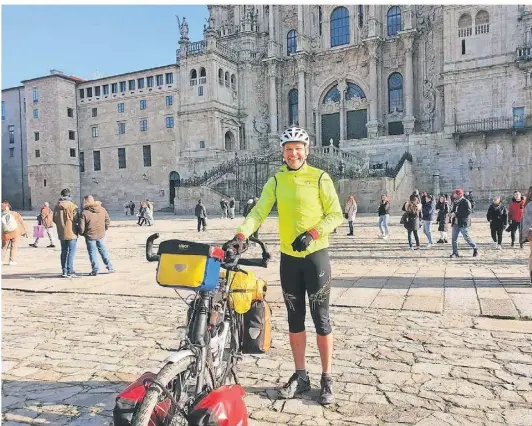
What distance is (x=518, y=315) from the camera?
5.50 m

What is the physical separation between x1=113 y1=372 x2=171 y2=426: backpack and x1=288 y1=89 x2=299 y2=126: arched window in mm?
45484

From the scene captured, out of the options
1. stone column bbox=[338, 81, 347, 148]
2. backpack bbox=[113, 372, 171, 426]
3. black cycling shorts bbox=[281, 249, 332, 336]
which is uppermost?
stone column bbox=[338, 81, 347, 148]

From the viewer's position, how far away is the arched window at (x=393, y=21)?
4166cm

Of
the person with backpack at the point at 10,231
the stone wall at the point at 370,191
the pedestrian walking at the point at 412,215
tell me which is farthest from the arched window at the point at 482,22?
the person with backpack at the point at 10,231

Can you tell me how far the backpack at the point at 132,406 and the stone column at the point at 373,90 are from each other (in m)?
40.5

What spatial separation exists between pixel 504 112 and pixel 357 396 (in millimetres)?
35245

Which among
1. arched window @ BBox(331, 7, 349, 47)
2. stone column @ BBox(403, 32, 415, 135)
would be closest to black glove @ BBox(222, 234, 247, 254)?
stone column @ BBox(403, 32, 415, 135)

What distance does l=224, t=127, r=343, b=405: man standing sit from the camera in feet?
10.8

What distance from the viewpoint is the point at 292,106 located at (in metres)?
46.8

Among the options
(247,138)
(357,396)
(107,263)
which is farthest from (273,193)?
(247,138)

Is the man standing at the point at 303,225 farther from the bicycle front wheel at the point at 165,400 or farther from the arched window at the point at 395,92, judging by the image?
the arched window at the point at 395,92

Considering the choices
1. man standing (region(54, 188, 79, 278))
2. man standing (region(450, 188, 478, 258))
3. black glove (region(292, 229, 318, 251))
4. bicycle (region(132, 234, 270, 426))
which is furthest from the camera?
man standing (region(450, 188, 478, 258))

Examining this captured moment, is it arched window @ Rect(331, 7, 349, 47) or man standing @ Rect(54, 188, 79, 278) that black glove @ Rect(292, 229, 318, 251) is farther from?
arched window @ Rect(331, 7, 349, 47)

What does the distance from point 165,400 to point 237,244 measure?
1050 millimetres
